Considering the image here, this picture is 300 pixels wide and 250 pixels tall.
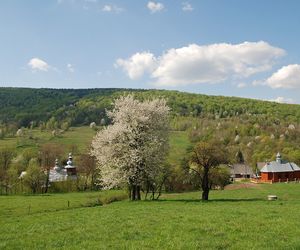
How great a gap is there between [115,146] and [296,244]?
1162 inches

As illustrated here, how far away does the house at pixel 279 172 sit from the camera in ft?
346

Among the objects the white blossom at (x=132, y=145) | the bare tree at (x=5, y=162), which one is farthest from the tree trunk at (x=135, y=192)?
the bare tree at (x=5, y=162)

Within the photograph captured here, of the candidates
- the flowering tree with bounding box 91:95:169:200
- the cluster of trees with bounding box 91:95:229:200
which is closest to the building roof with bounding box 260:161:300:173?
the cluster of trees with bounding box 91:95:229:200

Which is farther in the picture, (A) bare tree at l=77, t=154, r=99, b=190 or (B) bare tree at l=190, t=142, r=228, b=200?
(A) bare tree at l=77, t=154, r=99, b=190

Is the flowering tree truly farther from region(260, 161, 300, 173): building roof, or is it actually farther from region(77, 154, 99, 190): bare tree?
region(260, 161, 300, 173): building roof

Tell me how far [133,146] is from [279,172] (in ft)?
236

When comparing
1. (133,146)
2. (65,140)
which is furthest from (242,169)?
(133,146)

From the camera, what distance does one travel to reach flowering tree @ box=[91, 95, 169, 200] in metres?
43.8

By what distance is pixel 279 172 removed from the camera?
10581cm

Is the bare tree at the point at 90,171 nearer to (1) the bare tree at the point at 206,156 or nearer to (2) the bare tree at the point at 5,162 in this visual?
Answer: (2) the bare tree at the point at 5,162

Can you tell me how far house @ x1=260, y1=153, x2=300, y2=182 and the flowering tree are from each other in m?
67.6

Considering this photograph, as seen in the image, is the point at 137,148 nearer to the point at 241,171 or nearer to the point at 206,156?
the point at 206,156

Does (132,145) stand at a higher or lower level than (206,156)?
higher

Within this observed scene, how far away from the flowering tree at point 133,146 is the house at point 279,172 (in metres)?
67.6
